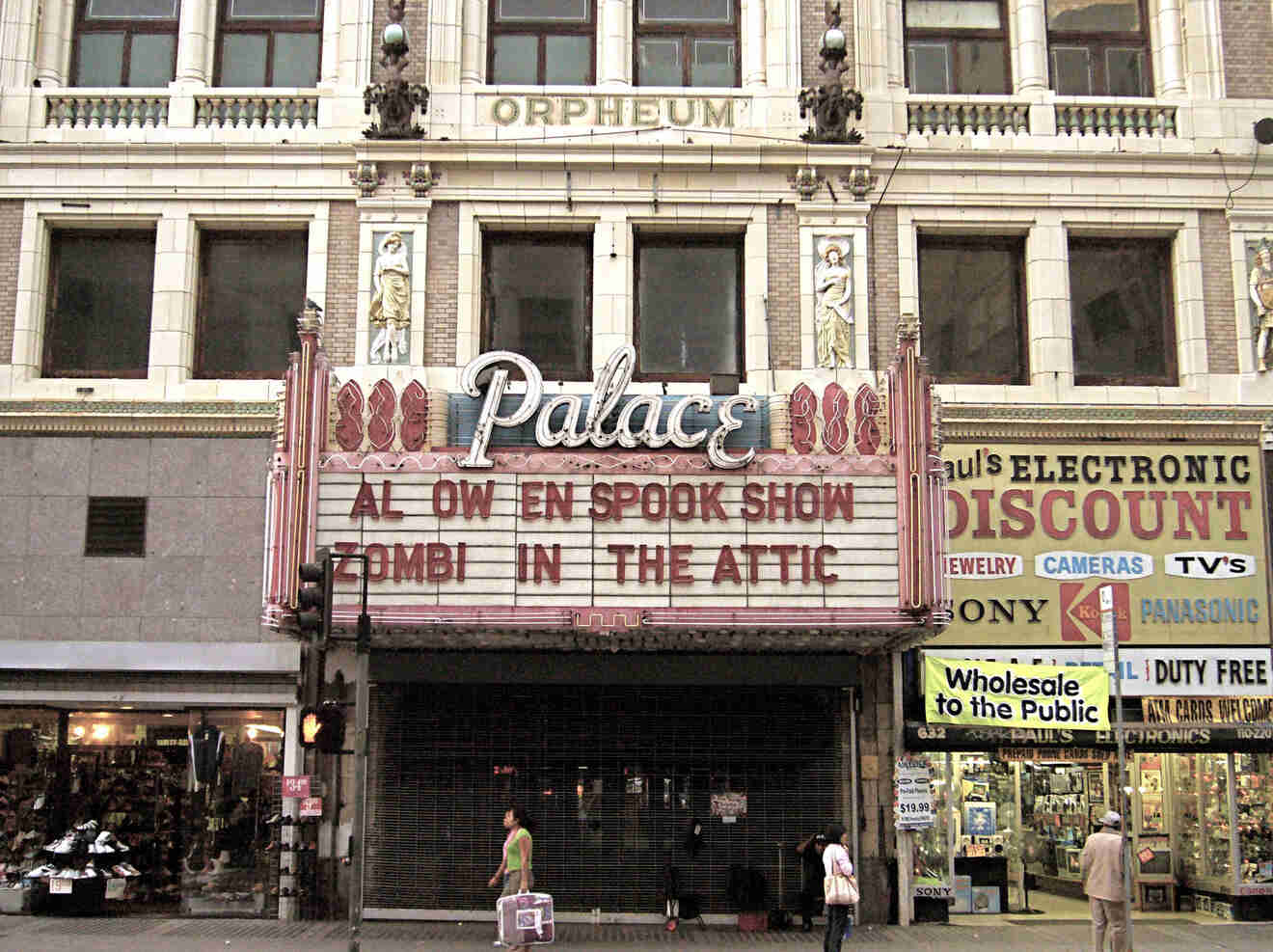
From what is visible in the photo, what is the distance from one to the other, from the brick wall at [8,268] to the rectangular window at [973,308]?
1436 centimetres

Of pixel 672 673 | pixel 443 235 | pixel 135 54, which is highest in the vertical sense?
pixel 135 54

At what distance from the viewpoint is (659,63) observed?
76.2ft

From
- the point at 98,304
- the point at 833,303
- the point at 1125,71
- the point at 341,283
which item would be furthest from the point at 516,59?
the point at 1125,71

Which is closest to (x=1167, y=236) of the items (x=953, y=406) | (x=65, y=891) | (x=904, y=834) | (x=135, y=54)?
(x=953, y=406)

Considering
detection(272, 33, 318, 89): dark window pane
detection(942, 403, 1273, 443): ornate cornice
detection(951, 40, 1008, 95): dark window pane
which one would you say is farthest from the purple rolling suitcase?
detection(951, 40, 1008, 95): dark window pane

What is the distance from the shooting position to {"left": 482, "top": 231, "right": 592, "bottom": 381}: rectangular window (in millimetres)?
22375

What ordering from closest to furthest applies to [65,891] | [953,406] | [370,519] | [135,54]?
[370,519] < [65,891] < [953,406] < [135,54]

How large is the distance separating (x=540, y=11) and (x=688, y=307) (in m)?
5.63

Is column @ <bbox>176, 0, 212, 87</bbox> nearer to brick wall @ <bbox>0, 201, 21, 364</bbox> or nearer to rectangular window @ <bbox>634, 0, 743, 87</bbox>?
brick wall @ <bbox>0, 201, 21, 364</bbox>

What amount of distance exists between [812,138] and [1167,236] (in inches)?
237

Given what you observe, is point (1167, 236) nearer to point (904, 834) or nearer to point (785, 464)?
point (785, 464)

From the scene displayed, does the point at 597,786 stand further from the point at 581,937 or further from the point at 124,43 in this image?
the point at 124,43

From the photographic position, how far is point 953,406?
2172cm

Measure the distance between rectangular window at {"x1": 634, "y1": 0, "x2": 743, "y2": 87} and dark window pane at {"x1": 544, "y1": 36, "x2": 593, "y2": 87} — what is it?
2.77ft
